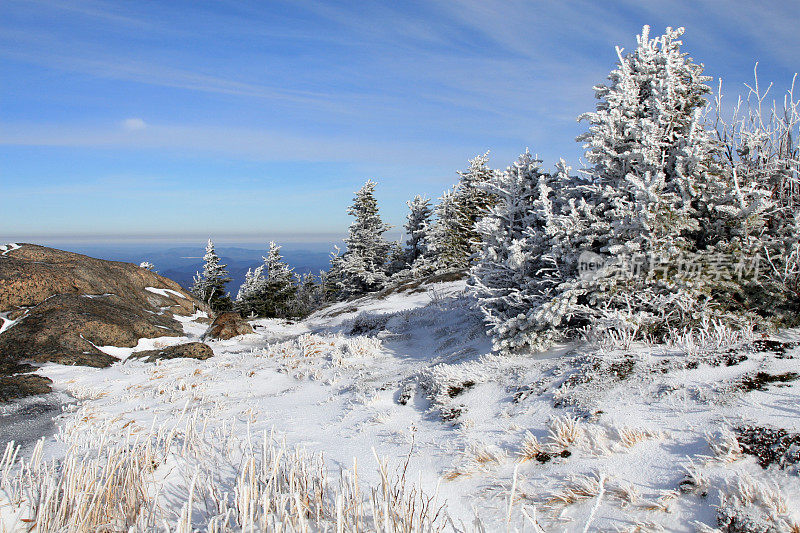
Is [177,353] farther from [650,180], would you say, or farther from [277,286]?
[277,286]

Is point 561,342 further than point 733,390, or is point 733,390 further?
point 561,342

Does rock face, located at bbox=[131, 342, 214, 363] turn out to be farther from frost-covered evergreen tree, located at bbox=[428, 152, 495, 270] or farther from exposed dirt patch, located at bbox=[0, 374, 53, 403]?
frost-covered evergreen tree, located at bbox=[428, 152, 495, 270]

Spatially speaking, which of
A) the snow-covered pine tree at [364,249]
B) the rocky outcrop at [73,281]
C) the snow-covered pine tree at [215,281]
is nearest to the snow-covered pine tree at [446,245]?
the snow-covered pine tree at [364,249]

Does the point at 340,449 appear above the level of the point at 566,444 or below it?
below

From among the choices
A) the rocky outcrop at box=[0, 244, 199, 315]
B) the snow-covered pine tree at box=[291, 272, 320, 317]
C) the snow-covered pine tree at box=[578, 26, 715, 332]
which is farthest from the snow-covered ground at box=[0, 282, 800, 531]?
the snow-covered pine tree at box=[291, 272, 320, 317]

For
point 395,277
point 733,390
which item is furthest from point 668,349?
point 395,277

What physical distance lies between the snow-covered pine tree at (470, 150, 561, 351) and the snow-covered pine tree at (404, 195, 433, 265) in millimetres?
28541

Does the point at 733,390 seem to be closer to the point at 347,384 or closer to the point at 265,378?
the point at 347,384

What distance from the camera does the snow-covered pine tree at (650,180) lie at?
5758mm

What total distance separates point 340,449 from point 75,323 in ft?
35.4

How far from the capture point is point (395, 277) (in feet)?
122

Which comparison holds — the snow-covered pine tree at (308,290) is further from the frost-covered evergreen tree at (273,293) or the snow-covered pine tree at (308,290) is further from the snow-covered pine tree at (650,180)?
the snow-covered pine tree at (650,180)

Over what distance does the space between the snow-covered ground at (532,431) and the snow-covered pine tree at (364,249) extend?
87.9 feet

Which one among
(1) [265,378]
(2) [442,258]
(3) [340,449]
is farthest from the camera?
(2) [442,258]
